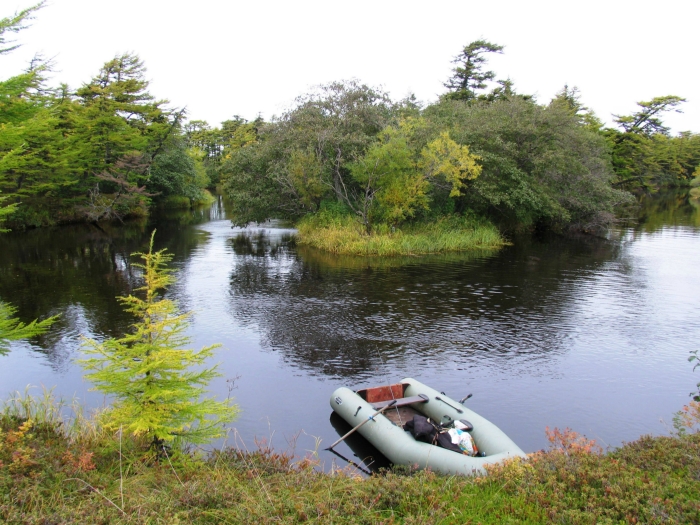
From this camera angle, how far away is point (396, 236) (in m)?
27.0

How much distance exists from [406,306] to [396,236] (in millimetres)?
10445

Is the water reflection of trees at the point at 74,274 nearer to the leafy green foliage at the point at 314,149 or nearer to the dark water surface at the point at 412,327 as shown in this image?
the dark water surface at the point at 412,327

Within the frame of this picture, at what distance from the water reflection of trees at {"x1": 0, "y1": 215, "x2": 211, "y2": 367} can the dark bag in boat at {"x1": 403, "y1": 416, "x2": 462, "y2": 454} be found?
8685mm

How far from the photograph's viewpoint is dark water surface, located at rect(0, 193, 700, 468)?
10.4 metres

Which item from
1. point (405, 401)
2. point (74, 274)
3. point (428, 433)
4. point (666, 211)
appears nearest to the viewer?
point (428, 433)

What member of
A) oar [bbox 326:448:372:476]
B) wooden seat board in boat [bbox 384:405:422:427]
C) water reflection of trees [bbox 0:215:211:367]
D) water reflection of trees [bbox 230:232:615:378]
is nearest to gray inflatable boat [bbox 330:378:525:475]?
wooden seat board in boat [bbox 384:405:422:427]

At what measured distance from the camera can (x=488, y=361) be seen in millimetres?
12523

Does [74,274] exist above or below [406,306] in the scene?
above

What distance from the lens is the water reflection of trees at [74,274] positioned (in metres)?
14.4

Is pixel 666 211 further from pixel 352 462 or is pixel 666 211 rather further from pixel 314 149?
pixel 352 462

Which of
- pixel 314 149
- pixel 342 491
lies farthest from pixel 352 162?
pixel 342 491

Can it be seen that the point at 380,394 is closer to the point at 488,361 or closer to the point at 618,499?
the point at 488,361

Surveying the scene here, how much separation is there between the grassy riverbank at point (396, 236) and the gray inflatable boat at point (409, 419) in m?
16.3

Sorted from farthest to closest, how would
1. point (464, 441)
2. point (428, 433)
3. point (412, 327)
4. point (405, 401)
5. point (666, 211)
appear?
point (666, 211) → point (412, 327) → point (405, 401) → point (428, 433) → point (464, 441)
